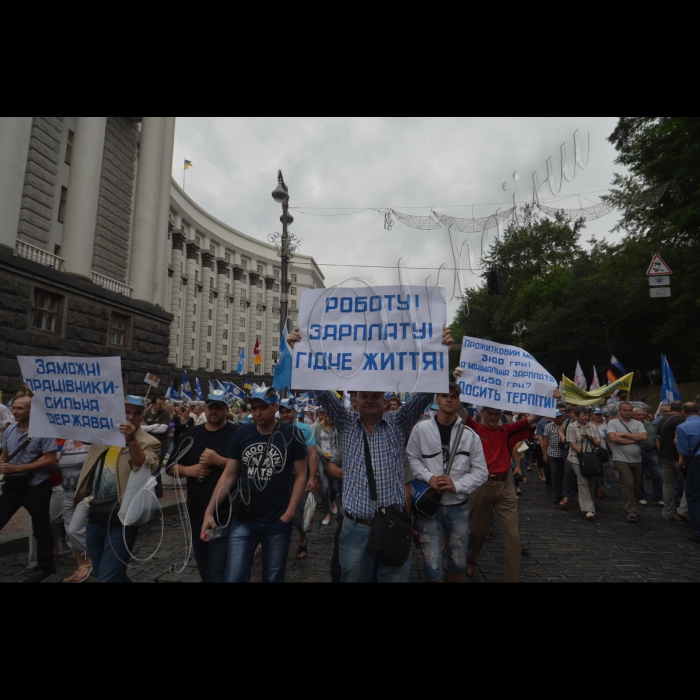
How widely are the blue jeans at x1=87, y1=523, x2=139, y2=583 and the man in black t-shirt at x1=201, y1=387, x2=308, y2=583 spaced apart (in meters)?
0.67

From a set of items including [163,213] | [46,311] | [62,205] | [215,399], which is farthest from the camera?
[163,213]

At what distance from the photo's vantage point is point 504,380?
14.9 ft

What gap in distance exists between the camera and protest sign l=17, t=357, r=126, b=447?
374 centimetres

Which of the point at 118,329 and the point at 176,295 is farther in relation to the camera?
the point at 176,295

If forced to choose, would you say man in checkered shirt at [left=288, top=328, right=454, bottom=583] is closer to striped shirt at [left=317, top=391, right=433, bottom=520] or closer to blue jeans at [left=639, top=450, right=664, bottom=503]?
striped shirt at [left=317, top=391, right=433, bottom=520]

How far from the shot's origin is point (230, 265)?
62031 millimetres

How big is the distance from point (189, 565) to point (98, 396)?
2.29 metres

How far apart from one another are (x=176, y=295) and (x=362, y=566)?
49526 mm

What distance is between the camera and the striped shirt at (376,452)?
3.12 m

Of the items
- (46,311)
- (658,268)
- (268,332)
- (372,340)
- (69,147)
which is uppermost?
(268,332)

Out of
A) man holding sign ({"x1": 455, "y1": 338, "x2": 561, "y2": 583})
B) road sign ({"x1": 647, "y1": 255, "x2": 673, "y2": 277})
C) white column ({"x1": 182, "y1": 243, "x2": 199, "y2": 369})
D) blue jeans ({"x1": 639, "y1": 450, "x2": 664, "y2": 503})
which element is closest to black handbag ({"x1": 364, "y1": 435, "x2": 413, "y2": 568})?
man holding sign ({"x1": 455, "y1": 338, "x2": 561, "y2": 583})

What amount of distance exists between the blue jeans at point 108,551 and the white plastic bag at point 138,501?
0.31 ft

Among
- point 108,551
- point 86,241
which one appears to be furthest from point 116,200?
point 108,551

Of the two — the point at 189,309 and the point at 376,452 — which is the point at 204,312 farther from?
the point at 376,452
